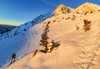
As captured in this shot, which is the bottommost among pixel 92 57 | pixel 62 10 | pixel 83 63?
pixel 83 63

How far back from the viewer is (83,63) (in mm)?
2357

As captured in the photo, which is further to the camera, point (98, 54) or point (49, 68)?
point (49, 68)

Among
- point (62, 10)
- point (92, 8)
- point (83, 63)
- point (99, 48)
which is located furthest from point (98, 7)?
point (62, 10)

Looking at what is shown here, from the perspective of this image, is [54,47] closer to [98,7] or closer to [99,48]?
[99,48]

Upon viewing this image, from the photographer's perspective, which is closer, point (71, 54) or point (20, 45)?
point (71, 54)

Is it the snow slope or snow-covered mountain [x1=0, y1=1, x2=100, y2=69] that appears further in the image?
the snow slope

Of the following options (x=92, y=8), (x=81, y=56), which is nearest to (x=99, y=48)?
(x=81, y=56)

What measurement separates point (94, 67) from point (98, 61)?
0.39 m

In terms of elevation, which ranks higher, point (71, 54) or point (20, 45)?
point (71, 54)

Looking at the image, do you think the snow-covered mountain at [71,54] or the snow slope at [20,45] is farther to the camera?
the snow slope at [20,45]

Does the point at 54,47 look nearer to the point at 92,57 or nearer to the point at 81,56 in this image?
the point at 81,56

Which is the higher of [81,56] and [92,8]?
[92,8]

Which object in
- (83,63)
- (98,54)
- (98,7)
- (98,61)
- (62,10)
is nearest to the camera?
(98,61)

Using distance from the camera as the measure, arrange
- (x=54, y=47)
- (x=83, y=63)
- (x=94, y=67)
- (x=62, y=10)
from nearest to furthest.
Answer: (x=94, y=67) → (x=83, y=63) → (x=54, y=47) → (x=62, y=10)
